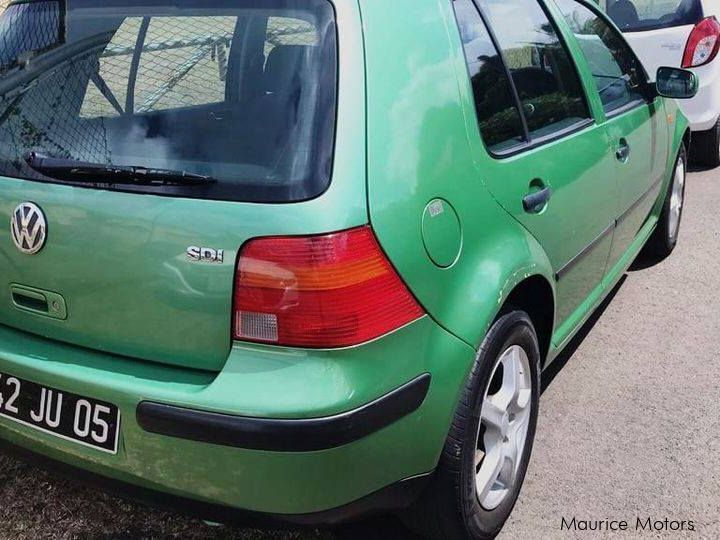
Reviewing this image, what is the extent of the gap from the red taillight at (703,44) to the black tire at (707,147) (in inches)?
25.1

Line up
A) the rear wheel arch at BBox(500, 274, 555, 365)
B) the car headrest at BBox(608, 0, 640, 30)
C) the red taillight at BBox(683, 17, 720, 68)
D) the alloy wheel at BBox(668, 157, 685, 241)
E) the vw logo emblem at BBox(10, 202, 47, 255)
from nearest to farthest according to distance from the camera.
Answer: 1. the vw logo emblem at BBox(10, 202, 47, 255)
2. the rear wheel arch at BBox(500, 274, 555, 365)
3. the alloy wheel at BBox(668, 157, 685, 241)
4. the red taillight at BBox(683, 17, 720, 68)
5. the car headrest at BBox(608, 0, 640, 30)

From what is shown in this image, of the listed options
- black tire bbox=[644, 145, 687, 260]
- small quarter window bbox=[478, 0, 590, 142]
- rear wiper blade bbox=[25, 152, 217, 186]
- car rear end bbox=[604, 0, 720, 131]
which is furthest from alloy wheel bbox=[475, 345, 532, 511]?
car rear end bbox=[604, 0, 720, 131]

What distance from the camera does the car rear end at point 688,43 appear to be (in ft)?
19.7

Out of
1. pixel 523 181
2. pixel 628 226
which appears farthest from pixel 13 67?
pixel 628 226

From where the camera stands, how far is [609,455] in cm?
271

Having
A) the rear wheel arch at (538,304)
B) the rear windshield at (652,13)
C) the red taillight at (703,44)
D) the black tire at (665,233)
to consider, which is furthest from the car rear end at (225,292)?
the rear windshield at (652,13)

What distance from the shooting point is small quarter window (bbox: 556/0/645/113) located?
313cm

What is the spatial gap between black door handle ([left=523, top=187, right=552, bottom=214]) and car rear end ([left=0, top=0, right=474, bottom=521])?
0.55 m

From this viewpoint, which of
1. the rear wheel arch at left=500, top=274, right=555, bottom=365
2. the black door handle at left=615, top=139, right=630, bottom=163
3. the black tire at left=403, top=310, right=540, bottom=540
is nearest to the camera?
the black tire at left=403, top=310, right=540, bottom=540

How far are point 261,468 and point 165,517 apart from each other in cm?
93

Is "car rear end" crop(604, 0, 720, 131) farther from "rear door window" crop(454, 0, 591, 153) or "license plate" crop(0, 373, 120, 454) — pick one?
"license plate" crop(0, 373, 120, 454)

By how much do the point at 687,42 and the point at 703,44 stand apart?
0.12 metres

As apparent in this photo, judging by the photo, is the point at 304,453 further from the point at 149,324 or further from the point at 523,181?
the point at 523,181

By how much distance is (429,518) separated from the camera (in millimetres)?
2076
